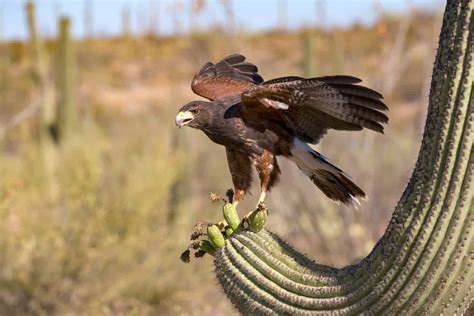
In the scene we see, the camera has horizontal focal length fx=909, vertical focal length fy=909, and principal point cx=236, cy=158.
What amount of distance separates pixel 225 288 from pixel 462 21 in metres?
1.28

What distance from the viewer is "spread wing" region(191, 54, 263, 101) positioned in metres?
4.73

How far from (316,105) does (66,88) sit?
1047cm

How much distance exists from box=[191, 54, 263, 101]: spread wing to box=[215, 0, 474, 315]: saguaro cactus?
163 cm

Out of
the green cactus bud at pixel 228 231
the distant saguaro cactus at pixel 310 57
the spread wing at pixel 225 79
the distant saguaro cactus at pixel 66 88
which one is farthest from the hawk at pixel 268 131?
the distant saguaro cactus at pixel 66 88

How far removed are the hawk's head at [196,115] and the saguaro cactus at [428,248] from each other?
1.12 meters

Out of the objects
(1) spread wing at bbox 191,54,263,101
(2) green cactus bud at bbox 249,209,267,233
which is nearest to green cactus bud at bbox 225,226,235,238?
(2) green cactus bud at bbox 249,209,267,233

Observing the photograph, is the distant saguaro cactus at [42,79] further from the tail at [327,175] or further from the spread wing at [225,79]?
the tail at [327,175]

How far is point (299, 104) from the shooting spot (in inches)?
154

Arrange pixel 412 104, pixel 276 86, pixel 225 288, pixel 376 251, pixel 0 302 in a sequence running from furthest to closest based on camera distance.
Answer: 1. pixel 412 104
2. pixel 0 302
3. pixel 276 86
4. pixel 225 288
5. pixel 376 251

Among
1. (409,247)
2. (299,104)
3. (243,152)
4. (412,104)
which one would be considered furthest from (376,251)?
(412,104)

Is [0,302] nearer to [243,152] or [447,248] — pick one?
[243,152]

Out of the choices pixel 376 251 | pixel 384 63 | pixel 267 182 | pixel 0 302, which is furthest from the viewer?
pixel 384 63

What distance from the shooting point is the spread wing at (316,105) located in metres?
3.55

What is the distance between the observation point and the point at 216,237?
135 inches
